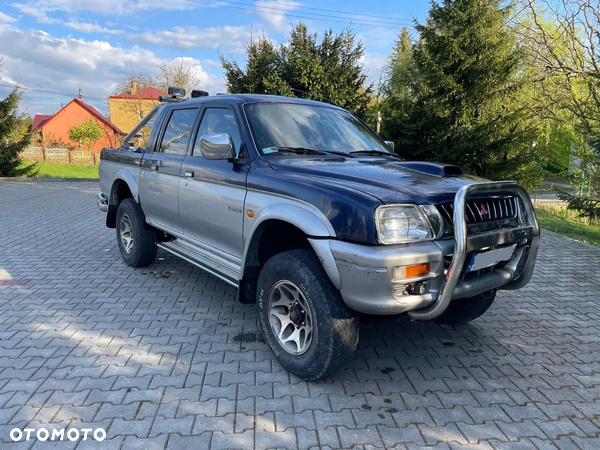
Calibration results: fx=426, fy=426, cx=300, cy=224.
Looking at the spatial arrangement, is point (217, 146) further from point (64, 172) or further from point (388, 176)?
point (64, 172)

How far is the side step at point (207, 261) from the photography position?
3508mm

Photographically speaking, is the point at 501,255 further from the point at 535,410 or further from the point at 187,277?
the point at 187,277

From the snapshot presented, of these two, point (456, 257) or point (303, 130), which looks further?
point (303, 130)

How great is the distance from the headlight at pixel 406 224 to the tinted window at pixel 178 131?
100 inches

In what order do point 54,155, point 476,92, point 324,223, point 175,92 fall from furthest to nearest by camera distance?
point 54,155
point 476,92
point 175,92
point 324,223

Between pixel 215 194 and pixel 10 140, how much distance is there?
18.2 meters

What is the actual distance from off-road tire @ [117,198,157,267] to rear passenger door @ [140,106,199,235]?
0.21m

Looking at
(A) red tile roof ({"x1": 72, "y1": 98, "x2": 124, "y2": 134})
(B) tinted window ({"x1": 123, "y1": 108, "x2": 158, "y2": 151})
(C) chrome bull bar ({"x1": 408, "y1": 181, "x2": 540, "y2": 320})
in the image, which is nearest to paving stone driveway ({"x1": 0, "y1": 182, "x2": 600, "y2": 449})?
(C) chrome bull bar ({"x1": 408, "y1": 181, "x2": 540, "y2": 320})

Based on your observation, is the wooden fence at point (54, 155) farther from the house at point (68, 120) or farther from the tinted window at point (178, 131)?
the tinted window at point (178, 131)

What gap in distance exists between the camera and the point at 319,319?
8.95 feet

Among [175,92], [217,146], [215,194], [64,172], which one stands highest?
[175,92]

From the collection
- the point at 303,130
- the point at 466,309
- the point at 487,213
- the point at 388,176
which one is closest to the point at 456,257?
the point at 487,213

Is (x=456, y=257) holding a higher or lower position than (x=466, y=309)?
higher

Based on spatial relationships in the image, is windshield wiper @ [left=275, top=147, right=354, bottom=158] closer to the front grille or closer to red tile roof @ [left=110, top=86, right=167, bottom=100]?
the front grille
